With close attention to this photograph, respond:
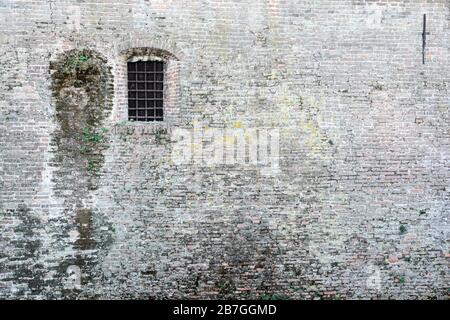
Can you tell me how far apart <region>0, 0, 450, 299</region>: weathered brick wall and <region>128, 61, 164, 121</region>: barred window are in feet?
0.59

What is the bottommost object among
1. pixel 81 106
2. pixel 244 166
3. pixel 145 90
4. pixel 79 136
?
pixel 244 166

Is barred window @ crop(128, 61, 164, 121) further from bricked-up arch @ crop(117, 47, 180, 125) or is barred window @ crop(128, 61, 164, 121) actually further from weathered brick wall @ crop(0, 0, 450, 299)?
weathered brick wall @ crop(0, 0, 450, 299)

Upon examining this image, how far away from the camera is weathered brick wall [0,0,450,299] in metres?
6.97

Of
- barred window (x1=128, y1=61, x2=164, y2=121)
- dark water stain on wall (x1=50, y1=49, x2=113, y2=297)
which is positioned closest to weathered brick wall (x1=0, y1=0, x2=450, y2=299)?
dark water stain on wall (x1=50, y1=49, x2=113, y2=297)

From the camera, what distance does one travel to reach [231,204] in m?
7.29

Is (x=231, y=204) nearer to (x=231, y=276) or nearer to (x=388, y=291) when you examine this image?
(x=231, y=276)

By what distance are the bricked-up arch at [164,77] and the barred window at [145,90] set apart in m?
0.07

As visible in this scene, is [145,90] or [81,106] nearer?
[81,106]

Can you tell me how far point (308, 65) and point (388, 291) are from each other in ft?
12.5

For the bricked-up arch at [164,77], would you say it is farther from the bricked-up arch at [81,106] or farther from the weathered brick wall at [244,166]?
the bricked-up arch at [81,106]

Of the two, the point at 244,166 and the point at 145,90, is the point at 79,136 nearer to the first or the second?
the point at 145,90

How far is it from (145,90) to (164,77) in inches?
14.1

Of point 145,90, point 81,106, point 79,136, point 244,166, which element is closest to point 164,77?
point 145,90

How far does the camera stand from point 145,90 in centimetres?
729
